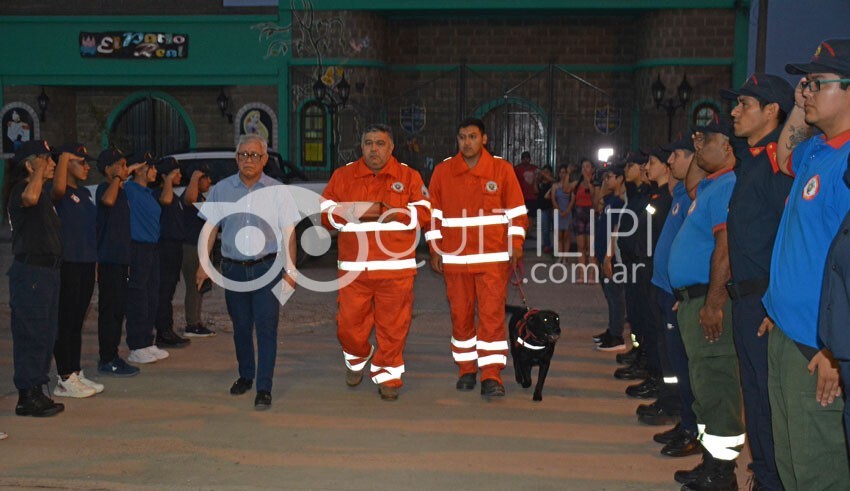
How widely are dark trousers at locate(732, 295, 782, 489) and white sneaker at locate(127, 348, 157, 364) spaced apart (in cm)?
585

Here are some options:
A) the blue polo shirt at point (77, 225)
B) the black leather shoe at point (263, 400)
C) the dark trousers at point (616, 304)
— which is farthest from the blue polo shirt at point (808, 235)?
the dark trousers at point (616, 304)

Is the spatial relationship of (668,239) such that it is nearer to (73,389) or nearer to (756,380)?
(756,380)

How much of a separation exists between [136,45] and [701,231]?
22828mm

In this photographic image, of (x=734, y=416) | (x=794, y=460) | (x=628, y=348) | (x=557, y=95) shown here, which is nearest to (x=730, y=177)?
(x=734, y=416)

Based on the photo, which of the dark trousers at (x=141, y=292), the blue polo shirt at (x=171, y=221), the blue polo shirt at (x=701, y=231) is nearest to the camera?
the blue polo shirt at (x=701, y=231)

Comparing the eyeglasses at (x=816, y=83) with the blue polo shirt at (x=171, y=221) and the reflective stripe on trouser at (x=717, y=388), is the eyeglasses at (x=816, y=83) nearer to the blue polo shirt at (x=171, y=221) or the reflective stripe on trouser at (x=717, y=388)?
the reflective stripe on trouser at (x=717, y=388)

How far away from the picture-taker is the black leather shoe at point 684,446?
6367 mm

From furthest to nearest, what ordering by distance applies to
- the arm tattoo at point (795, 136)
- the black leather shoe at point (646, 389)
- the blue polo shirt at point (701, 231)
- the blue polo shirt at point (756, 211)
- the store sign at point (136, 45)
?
the store sign at point (136, 45) < the black leather shoe at point (646, 389) < the blue polo shirt at point (701, 231) < the blue polo shirt at point (756, 211) < the arm tattoo at point (795, 136)

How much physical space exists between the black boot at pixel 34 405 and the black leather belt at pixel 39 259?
0.91m

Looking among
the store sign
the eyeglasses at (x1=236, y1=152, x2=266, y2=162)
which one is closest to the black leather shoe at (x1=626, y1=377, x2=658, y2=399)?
the eyeglasses at (x1=236, y1=152, x2=266, y2=162)

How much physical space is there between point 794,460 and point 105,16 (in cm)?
2497

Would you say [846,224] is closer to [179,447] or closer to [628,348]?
[179,447]

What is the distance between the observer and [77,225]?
7578mm

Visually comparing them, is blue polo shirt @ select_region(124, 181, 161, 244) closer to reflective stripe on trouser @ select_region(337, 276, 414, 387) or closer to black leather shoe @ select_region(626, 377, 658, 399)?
reflective stripe on trouser @ select_region(337, 276, 414, 387)
